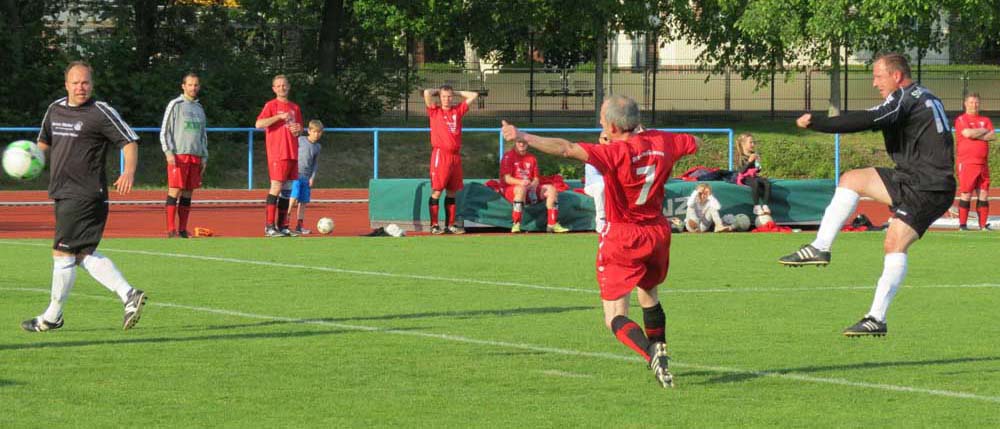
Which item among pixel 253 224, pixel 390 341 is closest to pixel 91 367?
pixel 390 341

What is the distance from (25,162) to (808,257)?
5667 millimetres

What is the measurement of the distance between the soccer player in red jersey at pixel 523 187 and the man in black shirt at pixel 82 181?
429 inches

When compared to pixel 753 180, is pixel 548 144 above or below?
above

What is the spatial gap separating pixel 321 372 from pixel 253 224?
1531 cm

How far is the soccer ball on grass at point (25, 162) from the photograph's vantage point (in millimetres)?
11031

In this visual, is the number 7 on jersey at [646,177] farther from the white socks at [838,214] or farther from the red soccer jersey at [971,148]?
the red soccer jersey at [971,148]

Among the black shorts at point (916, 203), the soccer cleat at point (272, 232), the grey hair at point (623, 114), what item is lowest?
the soccer cleat at point (272, 232)

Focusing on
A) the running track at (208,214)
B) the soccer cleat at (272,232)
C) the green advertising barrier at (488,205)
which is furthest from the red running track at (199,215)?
the soccer cleat at (272,232)

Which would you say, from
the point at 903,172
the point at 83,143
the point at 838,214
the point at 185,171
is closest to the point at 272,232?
the point at 185,171

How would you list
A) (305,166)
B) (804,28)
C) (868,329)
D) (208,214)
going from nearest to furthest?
(868,329), (305,166), (208,214), (804,28)

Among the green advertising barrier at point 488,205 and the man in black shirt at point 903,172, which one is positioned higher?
the man in black shirt at point 903,172

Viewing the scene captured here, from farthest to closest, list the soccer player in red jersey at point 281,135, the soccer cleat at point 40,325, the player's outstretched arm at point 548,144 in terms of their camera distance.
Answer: the soccer player in red jersey at point 281,135
the soccer cleat at point 40,325
the player's outstretched arm at point 548,144

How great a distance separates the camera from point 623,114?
8.09 metres

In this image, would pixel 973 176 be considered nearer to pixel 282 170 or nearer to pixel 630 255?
pixel 282 170
